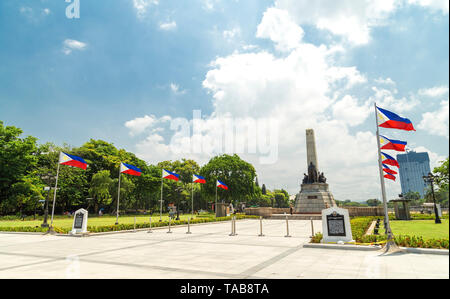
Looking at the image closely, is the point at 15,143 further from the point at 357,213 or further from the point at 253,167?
the point at 357,213

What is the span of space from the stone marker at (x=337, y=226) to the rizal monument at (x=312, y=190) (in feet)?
98.8

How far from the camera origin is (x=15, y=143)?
37.0 m

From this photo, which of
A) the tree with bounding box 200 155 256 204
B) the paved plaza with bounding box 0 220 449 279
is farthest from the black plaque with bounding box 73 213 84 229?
the tree with bounding box 200 155 256 204

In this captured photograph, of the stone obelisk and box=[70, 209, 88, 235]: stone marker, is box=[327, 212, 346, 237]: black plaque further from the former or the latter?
the stone obelisk

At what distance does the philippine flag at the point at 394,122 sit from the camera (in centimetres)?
1124

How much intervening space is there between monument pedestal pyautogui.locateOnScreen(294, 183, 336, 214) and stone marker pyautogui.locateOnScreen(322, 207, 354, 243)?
30419mm

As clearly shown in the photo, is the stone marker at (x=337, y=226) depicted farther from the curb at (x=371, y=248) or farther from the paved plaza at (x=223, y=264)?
the paved plaza at (x=223, y=264)

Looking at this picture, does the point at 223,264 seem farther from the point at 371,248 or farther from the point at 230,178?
the point at 230,178

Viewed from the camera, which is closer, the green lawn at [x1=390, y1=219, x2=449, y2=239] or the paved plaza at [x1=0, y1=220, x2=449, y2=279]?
the paved plaza at [x1=0, y1=220, x2=449, y2=279]

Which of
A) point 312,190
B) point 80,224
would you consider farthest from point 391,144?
point 312,190

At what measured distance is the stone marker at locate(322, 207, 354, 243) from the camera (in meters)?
11.1
